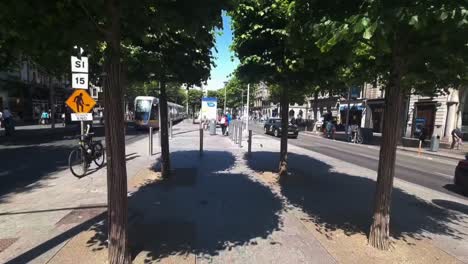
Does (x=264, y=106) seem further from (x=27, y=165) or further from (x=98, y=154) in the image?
(x=27, y=165)

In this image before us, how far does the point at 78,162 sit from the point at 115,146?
19.7 ft

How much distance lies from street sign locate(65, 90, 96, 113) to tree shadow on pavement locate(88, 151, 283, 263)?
112 inches

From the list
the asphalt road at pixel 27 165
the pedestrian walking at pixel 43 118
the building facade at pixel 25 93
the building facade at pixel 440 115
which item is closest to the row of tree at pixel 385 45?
the asphalt road at pixel 27 165

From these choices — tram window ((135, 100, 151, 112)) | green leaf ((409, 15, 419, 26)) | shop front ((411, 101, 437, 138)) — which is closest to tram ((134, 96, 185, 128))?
tram window ((135, 100, 151, 112))

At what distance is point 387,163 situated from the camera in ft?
13.5

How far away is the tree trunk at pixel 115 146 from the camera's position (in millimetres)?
3156

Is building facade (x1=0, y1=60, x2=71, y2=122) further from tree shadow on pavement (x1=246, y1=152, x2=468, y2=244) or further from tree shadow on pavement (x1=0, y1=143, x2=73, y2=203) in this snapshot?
tree shadow on pavement (x1=246, y1=152, x2=468, y2=244)

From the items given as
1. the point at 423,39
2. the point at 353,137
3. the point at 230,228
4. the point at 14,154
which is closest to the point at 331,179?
the point at 230,228

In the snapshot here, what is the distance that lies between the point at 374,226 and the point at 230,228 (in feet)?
6.83

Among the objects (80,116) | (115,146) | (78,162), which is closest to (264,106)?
(78,162)

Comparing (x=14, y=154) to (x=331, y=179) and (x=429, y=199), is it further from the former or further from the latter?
(x=429, y=199)

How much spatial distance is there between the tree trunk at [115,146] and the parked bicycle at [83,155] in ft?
18.1

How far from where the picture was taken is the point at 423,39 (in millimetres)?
3559

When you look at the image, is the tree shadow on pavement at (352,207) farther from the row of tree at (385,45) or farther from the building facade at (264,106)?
the building facade at (264,106)
